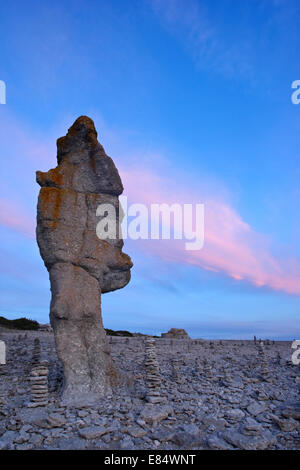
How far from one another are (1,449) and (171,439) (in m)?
4.47

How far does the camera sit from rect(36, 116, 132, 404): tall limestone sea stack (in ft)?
40.9

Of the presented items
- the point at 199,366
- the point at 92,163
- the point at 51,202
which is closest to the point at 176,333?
the point at 199,366

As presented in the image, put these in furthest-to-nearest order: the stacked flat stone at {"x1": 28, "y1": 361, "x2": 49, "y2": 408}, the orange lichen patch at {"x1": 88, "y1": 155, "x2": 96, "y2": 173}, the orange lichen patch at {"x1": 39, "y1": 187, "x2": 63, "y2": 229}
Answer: the orange lichen patch at {"x1": 88, "y1": 155, "x2": 96, "y2": 173}
the orange lichen patch at {"x1": 39, "y1": 187, "x2": 63, "y2": 229}
the stacked flat stone at {"x1": 28, "y1": 361, "x2": 49, "y2": 408}

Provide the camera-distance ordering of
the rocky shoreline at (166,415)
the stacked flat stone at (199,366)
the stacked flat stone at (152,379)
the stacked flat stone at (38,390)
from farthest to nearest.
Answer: the stacked flat stone at (199,366)
the stacked flat stone at (152,379)
the stacked flat stone at (38,390)
the rocky shoreline at (166,415)

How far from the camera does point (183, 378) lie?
1514cm

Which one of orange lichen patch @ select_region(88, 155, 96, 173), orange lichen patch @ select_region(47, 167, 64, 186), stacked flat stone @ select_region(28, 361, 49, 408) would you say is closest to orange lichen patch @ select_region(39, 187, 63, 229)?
orange lichen patch @ select_region(47, 167, 64, 186)

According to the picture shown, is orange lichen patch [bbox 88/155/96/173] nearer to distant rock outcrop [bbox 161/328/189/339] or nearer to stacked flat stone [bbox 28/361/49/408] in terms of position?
stacked flat stone [bbox 28/361/49/408]

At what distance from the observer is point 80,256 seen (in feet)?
44.1

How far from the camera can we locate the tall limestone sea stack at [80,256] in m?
12.5

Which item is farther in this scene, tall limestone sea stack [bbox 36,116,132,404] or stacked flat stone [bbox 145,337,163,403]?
tall limestone sea stack [bbox 36,116,132,404]

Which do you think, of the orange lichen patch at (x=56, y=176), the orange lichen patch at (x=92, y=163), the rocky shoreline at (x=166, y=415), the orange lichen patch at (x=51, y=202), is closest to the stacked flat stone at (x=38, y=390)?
the rocky shoreline at (x=166, y=415)

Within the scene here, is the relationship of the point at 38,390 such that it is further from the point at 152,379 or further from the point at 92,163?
the point at 92,163

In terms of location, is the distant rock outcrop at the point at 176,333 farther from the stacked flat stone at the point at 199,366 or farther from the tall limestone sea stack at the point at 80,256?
the tall limestone sea stack at the point at 80,256
